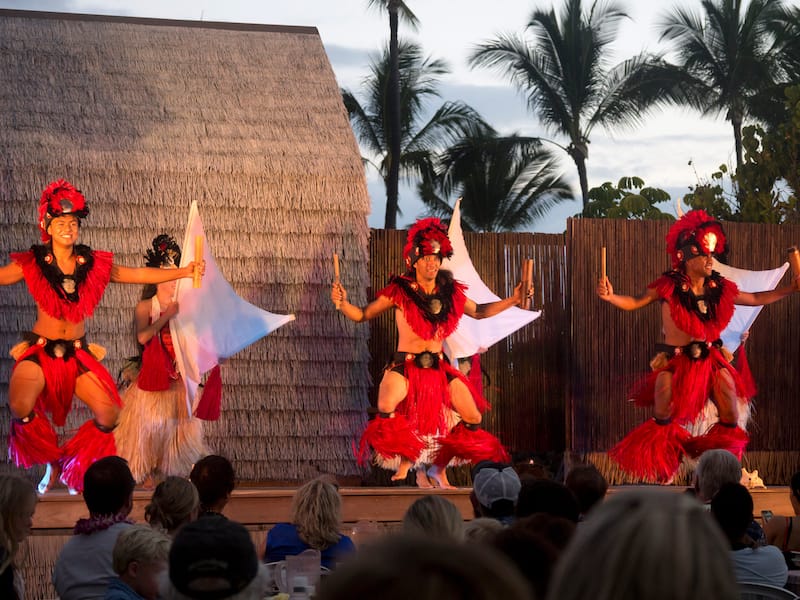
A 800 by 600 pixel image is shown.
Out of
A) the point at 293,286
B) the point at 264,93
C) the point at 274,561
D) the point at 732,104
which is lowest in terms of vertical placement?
the point at 274,561

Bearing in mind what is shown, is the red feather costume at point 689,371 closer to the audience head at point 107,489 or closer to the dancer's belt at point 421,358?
the dancer's belt at point 421,358

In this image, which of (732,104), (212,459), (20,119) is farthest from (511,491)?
(732,104)

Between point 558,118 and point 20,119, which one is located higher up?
point 558,118

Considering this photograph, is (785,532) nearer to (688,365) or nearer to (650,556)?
(688,365)

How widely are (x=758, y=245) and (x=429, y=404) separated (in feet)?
9.12

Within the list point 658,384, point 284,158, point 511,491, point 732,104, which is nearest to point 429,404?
point 658,384

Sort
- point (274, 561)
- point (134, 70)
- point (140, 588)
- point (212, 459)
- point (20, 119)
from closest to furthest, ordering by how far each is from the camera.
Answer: point (140, 588), point (274, 561), point (212, 459), point (20, 119), point (134, 70)

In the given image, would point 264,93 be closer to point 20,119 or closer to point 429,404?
point 20,119

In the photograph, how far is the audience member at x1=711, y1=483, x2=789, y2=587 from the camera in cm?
294

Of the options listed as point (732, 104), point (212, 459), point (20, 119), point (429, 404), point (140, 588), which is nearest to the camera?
point (140, 588)

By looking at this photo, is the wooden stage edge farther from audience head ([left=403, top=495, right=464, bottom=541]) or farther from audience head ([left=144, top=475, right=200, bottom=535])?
audience head ([left=403, top=495, right=464, bottom=541])

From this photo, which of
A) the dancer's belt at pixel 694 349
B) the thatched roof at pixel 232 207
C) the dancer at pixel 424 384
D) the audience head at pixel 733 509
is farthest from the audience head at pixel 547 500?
the thatched roof at pixel 232 207

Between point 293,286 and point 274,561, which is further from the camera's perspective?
point 293,286

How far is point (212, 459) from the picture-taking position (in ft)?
12.4
